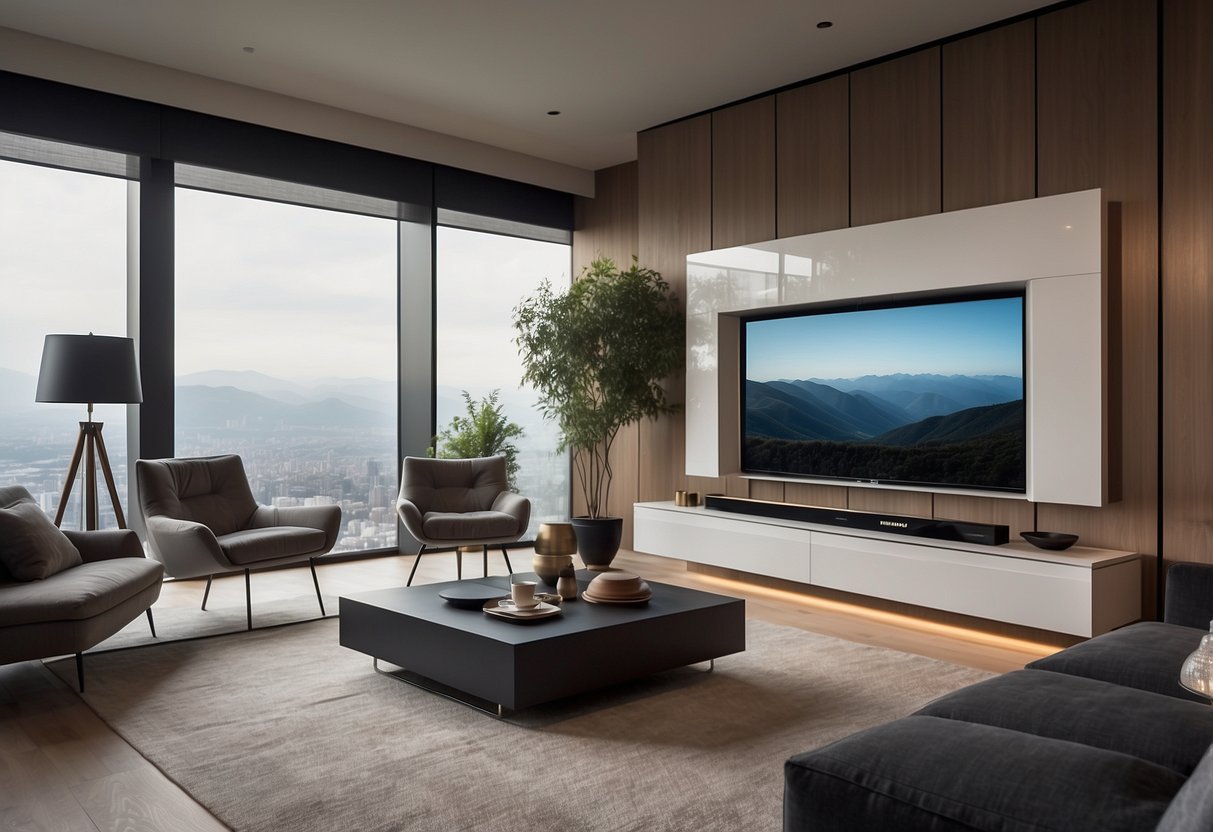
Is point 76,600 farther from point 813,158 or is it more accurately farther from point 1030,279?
point 813,158

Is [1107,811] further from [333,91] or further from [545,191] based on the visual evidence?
[545,191]

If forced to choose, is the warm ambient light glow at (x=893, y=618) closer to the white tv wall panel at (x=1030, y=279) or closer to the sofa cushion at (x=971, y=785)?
the white tv wall panel at (x=1030, y=279)

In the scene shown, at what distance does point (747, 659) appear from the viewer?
11.9 feet

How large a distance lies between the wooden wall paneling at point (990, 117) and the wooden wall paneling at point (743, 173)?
3.63 feet

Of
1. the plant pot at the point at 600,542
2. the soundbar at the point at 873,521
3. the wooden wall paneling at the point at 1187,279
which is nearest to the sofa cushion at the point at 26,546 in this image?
the plant pot at the point at 600,542

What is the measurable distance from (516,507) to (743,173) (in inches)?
96.6

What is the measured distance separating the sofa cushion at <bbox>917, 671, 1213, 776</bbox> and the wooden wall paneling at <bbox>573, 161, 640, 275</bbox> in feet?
16.2

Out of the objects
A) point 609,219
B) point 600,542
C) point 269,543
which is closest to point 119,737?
point 269,543

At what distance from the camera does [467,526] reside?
485cm

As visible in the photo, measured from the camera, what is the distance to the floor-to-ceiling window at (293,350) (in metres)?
5.44

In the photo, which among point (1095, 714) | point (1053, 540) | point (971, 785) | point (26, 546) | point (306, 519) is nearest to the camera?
point (971, 785)

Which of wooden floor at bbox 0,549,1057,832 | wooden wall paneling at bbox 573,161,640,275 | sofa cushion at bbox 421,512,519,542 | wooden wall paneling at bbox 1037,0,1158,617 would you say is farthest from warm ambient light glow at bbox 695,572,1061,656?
wooden wall paneling at bbox 573,161,640,275

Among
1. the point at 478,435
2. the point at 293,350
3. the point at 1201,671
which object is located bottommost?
the point at 1201,671

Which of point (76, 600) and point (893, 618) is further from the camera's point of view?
point (893, 618)
